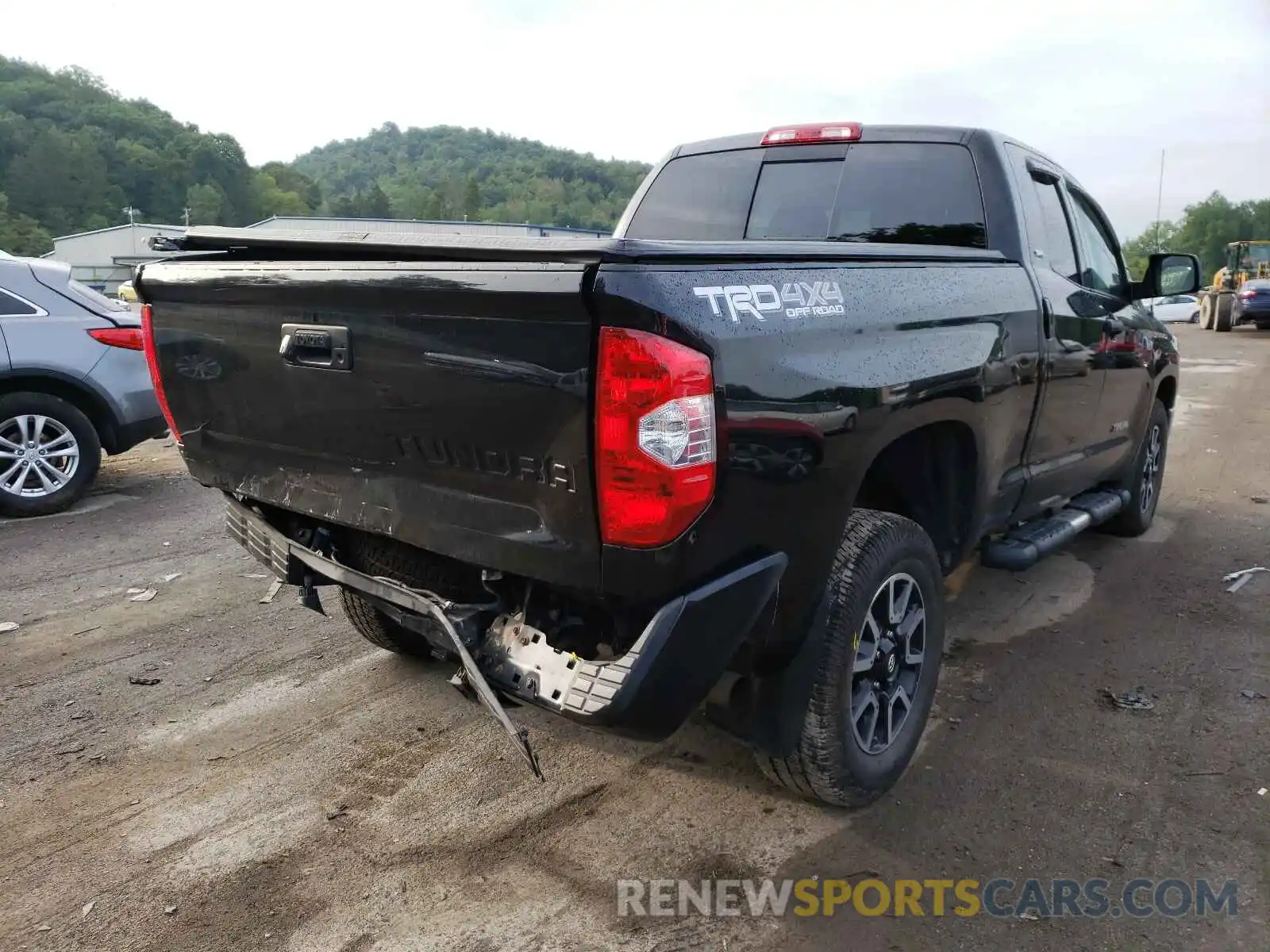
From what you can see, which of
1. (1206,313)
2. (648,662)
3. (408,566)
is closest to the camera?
(648,662)

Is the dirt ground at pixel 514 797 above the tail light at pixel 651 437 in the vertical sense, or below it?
below

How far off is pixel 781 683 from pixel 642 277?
115cm

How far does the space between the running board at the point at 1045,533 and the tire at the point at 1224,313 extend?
23666 mm

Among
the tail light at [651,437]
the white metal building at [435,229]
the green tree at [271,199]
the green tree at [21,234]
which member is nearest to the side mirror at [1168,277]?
the white metal building at [435,229]

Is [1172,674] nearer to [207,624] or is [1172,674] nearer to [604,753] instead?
[604,753]

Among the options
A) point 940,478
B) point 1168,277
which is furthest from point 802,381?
point 1168,277

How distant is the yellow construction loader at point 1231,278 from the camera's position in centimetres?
2448

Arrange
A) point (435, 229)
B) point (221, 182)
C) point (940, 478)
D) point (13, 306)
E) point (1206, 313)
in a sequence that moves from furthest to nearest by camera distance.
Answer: point (221, 182)
point (1206, 313)
point (13, 306)
point (435, 229)
point (940, 478)

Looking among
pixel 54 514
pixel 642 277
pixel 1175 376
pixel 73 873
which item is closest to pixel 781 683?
pixel 642 277

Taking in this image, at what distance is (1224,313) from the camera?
80.4 feet

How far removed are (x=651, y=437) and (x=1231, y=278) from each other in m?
29.4

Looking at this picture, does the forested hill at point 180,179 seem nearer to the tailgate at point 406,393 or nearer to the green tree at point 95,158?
the green tree at point 95,158

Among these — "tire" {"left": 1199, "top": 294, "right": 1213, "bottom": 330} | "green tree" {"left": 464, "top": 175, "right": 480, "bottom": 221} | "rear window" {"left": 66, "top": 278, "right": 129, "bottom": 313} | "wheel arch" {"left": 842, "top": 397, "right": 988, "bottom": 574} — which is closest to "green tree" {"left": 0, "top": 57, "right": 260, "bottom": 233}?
"green tree" {"left": 464, "top": 175, "right": 480, "bottom": 221}

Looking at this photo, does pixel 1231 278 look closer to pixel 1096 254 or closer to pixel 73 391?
pixel 1096 254
